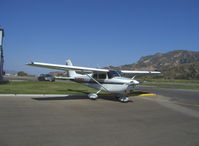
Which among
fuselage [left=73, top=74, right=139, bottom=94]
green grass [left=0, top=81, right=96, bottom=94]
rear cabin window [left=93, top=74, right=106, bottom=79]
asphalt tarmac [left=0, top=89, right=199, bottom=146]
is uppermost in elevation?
rear cabin window [left=93, top=74, right=106, bottom=79]

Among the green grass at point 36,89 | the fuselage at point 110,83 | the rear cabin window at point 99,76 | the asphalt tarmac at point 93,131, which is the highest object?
the rear cabin window at point 99,76

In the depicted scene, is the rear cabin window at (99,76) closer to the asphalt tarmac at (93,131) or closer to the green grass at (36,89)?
the green grass at (36,89)

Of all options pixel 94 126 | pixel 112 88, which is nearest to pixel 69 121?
pixel 94 126

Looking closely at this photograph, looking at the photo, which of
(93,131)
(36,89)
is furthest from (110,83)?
(93,131)

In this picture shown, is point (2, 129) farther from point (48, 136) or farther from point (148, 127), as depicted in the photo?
point (148, 127)

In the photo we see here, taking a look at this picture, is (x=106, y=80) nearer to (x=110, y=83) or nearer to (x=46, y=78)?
(x=110, y=83)

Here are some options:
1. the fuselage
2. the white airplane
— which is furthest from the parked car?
the fuselage

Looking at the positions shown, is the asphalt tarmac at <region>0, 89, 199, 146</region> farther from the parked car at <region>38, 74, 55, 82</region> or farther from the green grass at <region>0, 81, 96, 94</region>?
the parked car at <region>38, 74, 55, 82</region>

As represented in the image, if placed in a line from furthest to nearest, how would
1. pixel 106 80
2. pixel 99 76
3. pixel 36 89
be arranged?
pixel 36 89
pixel 99 76
pixel 106 80

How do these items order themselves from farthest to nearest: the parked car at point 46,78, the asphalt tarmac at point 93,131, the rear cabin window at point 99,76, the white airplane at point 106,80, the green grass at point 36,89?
the parked car at point 46,78 < the green grass at point 36,89 < the rear cabin window at point 99,76 < the white airplane at point 106,80 < the asphalt tarmac at point 93,131

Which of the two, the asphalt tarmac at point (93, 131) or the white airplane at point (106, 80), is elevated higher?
the white airplane at point (106, 80)

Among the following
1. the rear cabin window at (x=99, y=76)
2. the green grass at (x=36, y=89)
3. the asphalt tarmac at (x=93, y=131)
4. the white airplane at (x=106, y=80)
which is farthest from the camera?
the green grass at (x=36, y=89)

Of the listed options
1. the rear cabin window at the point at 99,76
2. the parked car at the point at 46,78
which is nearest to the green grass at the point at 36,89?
the rear cabin window at the point at 99,76

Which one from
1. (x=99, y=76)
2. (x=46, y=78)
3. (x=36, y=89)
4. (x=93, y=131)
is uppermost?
(x=99, y=76)
